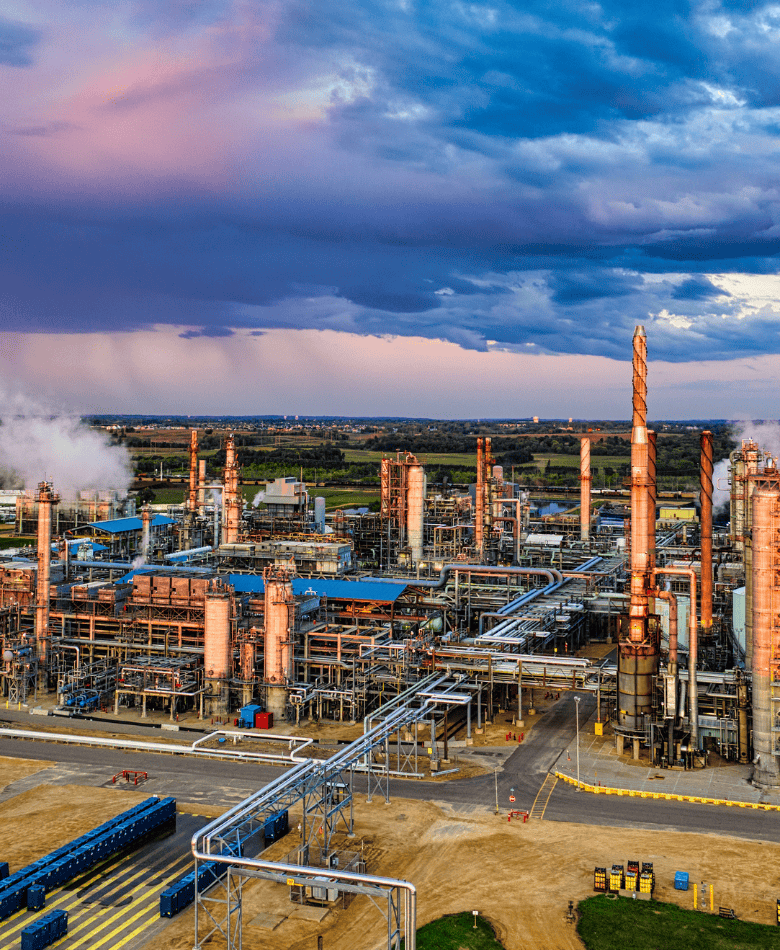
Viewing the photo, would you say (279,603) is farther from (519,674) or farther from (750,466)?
(750,466)

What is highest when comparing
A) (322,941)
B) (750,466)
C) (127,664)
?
(750,466)

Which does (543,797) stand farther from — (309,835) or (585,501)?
(585,501)

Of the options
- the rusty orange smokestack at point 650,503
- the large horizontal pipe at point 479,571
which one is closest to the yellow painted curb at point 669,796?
the rusty orange smokestack at point 650,503

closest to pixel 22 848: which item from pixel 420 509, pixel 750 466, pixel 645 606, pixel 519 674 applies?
pixel 519 674

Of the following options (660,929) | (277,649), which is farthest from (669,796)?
(277,649)

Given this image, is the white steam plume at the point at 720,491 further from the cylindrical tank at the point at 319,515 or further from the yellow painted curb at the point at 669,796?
the yellow painted curb at the point at 669,796

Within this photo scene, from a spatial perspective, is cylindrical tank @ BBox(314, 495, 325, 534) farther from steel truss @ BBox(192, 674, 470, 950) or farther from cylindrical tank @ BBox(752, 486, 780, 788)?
cylindrical tank @ BBox(752, 486, 780, 788)
